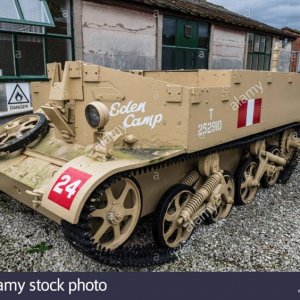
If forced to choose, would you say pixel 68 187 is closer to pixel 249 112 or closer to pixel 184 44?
pixel 249 112

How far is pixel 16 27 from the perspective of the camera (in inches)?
304

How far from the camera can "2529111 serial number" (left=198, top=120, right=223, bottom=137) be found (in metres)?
3.72

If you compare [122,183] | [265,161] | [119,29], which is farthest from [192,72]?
[119,29]

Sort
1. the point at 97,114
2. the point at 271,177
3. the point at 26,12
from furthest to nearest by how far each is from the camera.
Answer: the point at 26,12 < the point at 271,177 < the point at 97,114

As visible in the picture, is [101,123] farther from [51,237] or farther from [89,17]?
[89,17]

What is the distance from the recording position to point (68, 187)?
2.88 m

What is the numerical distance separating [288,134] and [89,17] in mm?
5687

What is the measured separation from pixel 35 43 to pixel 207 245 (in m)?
6.41

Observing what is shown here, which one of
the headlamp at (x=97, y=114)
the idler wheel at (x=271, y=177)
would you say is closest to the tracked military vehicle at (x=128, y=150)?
the headlamp at (x=97, y=114)

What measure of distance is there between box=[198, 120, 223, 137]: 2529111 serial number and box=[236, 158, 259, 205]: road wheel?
Result: 4.37 ft

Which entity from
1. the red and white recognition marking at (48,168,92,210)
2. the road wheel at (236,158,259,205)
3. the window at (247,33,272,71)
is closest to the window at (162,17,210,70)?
the window at (247,33,272,71)

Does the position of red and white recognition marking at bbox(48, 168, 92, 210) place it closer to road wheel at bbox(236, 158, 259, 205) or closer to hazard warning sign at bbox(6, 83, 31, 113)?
road wheel at bbox(236, 158, 259, 205)

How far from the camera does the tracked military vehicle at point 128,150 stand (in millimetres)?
2998

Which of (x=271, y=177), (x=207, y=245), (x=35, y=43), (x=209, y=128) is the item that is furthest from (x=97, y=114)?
(x=35, y=43)
